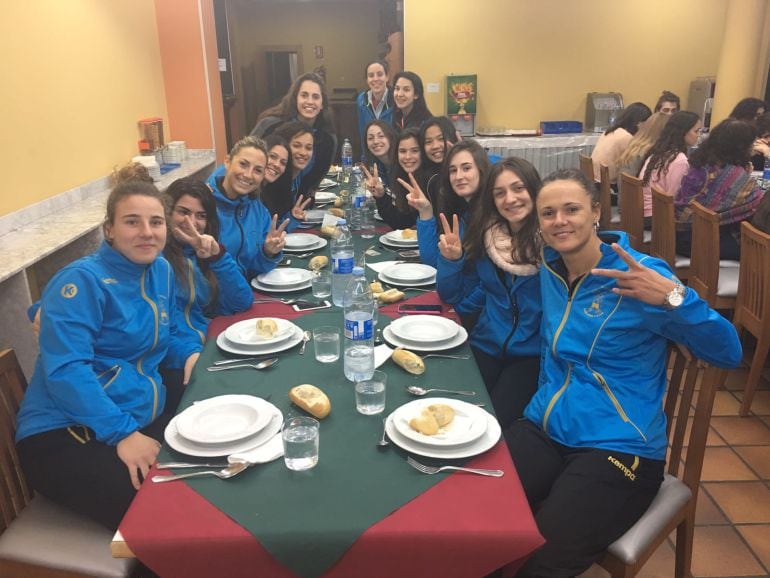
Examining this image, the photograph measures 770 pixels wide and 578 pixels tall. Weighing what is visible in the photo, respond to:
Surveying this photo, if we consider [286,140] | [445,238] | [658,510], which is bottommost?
[658,510]

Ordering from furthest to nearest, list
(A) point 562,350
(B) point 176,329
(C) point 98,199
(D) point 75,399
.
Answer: (C) point 98,199, (B) point 176,329, (A) point 562,350, (D) point 75,399

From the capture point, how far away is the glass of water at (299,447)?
4.14 ft

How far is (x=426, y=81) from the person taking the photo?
6.57m

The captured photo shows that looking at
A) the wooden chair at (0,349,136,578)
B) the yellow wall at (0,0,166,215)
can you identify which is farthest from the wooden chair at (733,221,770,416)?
the yellow wall at (0,0,166,215)

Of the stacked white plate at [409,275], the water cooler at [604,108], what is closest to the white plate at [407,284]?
the stacked white plate at [409,275]

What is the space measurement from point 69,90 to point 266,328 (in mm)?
3032

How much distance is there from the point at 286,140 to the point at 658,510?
100 inches

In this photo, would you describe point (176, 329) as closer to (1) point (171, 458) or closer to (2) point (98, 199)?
(1) point (171, 458)

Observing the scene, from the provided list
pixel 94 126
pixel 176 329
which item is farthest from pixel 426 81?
pixel 176 329

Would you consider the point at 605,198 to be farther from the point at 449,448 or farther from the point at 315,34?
the point at 315,34

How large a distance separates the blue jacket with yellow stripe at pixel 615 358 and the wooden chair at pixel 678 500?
0.19ft

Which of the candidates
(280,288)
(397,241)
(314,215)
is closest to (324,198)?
(314,215)

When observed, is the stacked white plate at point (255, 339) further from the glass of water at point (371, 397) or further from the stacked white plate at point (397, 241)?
the stacked white plate at point (397, 241)

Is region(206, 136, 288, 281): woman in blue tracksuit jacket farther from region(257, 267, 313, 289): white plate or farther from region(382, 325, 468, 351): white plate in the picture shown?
region(382, 325, 468, 351): white plate
